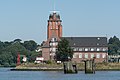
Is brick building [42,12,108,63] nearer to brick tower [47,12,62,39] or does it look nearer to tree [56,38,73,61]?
brick tower [47,12,62,39]

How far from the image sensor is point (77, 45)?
174 m

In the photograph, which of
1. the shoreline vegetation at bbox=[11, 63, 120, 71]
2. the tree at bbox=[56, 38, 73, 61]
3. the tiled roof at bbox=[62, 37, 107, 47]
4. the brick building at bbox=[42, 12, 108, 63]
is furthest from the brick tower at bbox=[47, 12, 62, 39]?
the shoreline vegetation at bbox=[11, 63, 120, 71]

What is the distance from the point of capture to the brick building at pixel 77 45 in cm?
17075

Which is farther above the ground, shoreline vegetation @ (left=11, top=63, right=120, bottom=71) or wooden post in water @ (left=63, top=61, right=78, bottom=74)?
shoreline vegetation @ (left=11, top=63, right=120, bottom=71)

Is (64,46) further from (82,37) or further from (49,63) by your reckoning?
(82,37)

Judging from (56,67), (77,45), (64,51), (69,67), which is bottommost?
(69,67)

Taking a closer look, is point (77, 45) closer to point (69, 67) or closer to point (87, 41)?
point (87, 41)

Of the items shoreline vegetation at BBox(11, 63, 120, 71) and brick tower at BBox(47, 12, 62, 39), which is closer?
shoreline vegetation at BBox(11, 63, 120, 71)

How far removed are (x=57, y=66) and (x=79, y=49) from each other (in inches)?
1329

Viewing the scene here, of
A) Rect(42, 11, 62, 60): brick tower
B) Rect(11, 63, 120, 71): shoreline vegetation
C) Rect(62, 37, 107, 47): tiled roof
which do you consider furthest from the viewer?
Rect(62, 37, 107, 47): tiled roof

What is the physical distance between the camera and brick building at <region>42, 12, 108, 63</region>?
560 ft

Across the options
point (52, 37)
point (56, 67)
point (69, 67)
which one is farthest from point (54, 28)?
point (69, 67)

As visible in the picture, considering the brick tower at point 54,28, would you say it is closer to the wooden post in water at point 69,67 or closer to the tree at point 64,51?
the tree at point 64,51

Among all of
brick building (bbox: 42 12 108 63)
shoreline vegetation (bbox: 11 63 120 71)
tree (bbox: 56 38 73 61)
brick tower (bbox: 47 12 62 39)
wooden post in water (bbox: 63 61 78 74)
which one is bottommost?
wooden post in water (bbox: 63 61 78 74)
